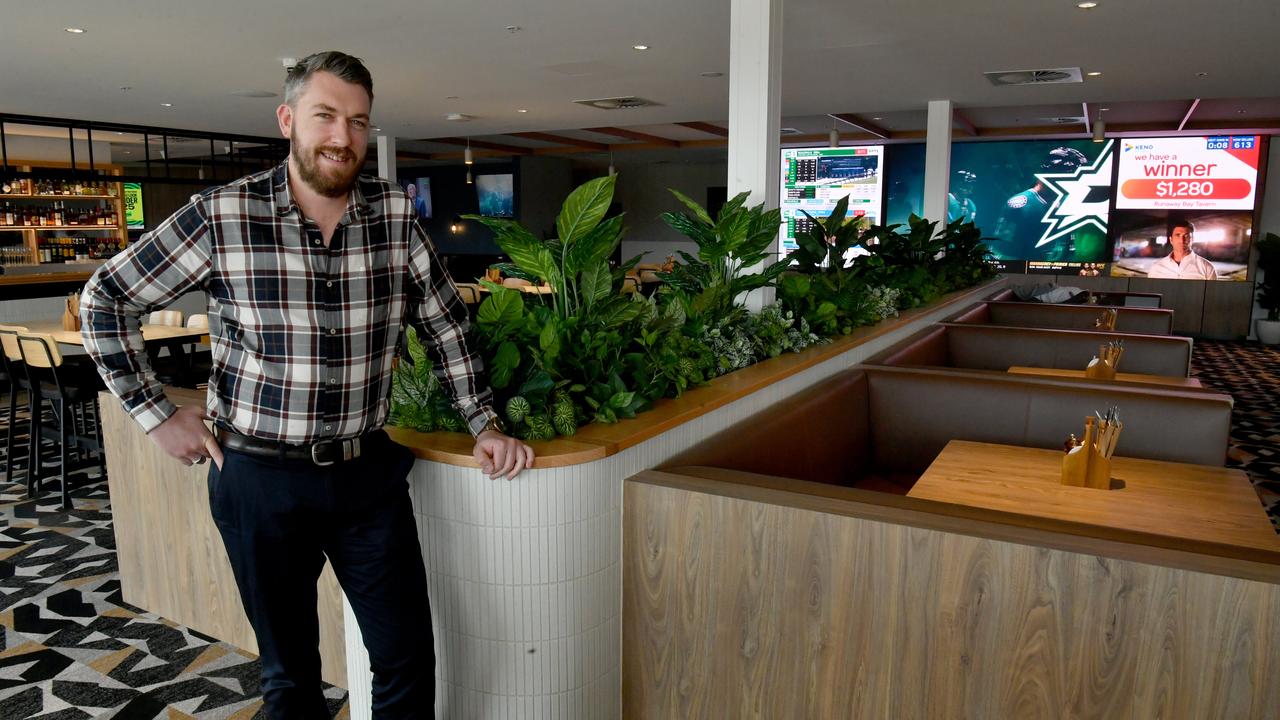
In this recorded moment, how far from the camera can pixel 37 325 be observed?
668 centimetres

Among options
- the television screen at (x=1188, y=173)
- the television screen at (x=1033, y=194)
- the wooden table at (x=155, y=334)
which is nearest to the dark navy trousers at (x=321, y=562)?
the wooden table at (x=155, y=334)

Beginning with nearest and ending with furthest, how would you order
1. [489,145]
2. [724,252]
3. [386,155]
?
1. [724,252]
2. [386,155]
3. [489,145]

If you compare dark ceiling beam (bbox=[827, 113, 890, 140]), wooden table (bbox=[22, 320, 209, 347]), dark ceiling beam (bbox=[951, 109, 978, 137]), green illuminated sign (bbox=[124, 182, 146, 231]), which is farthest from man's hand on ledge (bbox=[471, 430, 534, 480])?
green illuminated sign (bbox=[124, 182, 146, 231])

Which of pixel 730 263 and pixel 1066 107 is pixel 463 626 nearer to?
pixel 730 263

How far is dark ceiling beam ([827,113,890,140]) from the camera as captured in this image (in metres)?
11.0

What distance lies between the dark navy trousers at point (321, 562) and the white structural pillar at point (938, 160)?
8.03 m

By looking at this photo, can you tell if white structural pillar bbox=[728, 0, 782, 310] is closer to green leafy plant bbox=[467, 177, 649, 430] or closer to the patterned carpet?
green leafy plant bbox=[467, 177, 649, 430]

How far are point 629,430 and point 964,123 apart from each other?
1131 centimetres

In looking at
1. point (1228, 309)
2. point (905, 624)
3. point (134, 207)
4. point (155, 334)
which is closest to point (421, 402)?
point (905, 624)

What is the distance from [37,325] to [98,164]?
9566mm

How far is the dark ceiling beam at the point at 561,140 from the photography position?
13.4m

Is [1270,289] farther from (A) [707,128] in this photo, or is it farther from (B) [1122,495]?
(B) [1122,495]

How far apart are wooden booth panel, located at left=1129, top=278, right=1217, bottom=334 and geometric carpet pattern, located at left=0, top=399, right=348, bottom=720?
12.6 meters

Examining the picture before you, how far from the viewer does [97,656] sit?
10.4 feet
